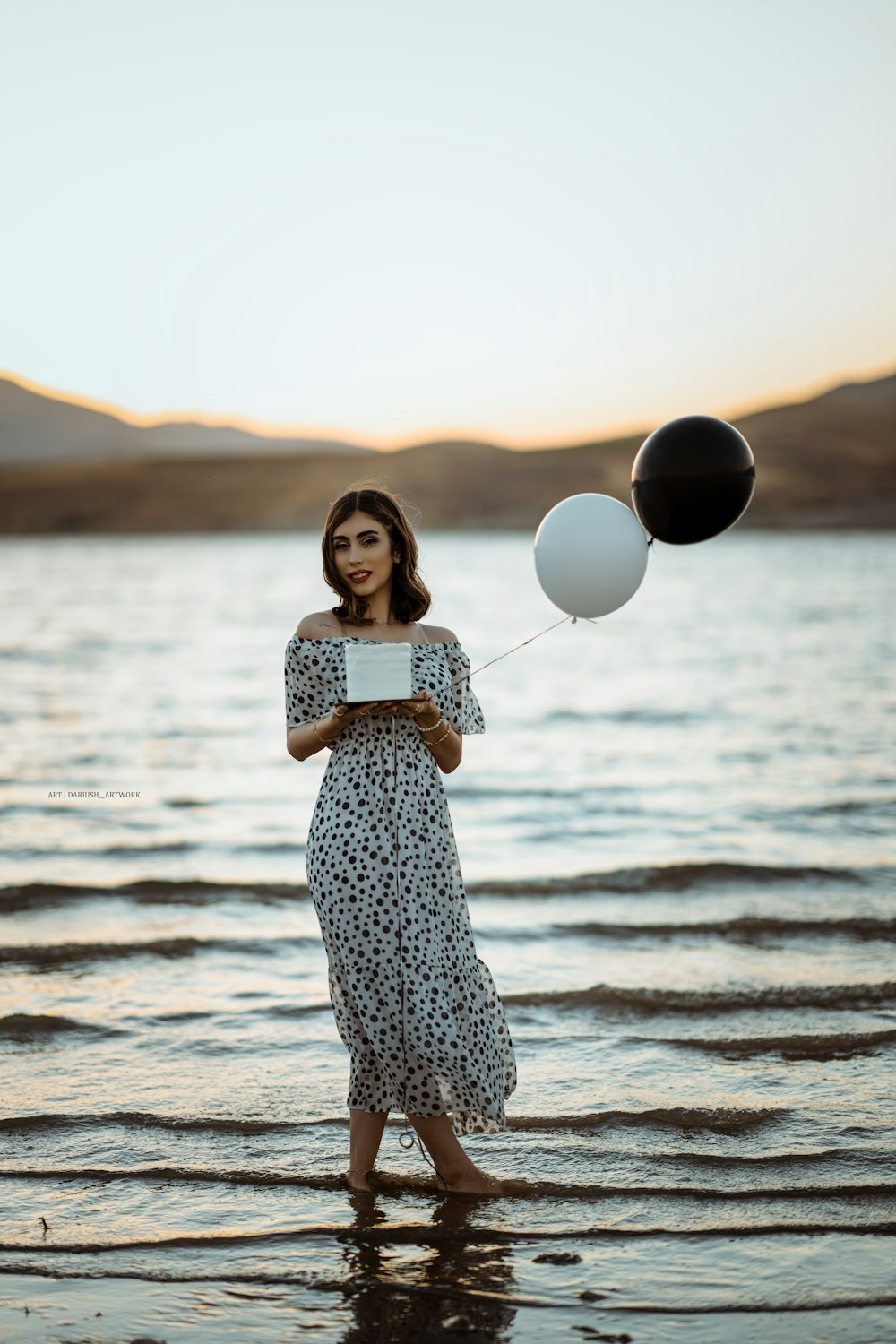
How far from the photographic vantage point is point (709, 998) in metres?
6.08

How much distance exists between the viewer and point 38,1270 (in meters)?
3.48

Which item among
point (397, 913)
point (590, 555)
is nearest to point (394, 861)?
point (397, 913)

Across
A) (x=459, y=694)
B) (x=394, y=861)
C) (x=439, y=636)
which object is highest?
(x=439, y=636)

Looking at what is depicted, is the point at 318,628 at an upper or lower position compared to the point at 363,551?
lower

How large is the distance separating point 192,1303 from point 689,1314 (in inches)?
48.6

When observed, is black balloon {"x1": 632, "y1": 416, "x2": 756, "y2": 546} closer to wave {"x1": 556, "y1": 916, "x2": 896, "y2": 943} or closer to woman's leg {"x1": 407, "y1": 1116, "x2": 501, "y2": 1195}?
woman's leg {"x1": 407, "y1": 1116, "x2": 501, "y2": 1195}

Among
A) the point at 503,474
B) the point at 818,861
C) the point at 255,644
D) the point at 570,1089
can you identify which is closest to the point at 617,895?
the point at 818,861

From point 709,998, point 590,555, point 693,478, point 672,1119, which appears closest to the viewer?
point 590,555

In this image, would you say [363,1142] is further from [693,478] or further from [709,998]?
[709,998]

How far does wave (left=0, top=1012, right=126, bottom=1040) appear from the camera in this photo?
5594 millimetres

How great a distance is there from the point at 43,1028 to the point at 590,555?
3.28 m

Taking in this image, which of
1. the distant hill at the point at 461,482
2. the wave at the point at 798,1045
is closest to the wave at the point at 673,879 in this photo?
the wave at the point at 798,1045

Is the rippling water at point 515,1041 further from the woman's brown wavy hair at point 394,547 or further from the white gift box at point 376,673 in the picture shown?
the woman's brown wavy hair at point 394,547

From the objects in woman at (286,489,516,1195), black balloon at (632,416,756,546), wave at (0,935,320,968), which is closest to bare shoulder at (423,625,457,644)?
woman at (286,489,516,1195)
